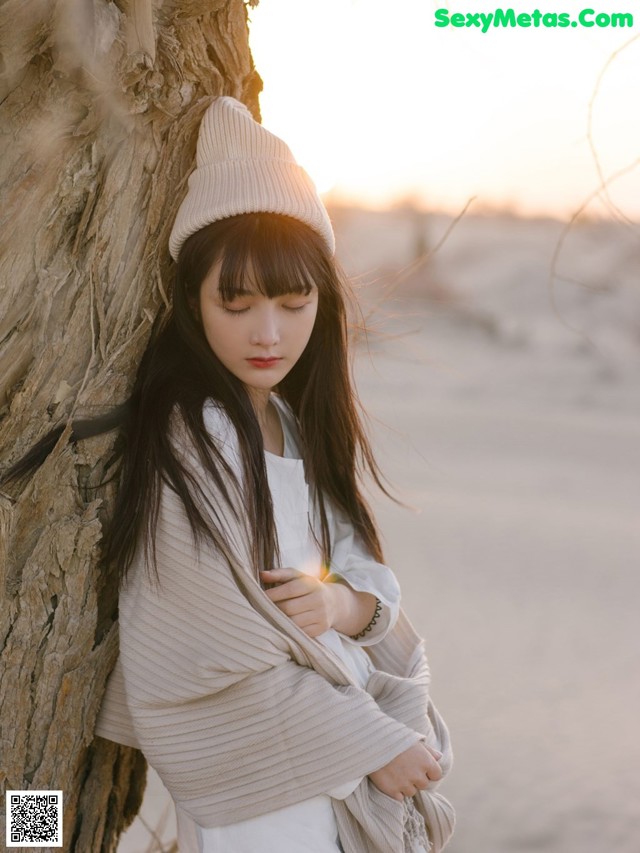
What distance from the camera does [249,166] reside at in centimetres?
193

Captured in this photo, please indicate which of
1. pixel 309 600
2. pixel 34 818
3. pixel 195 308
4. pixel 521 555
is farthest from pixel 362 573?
pixel 521 555

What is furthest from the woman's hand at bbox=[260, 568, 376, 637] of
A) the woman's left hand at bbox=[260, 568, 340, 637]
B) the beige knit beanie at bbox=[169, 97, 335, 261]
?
the beige knit beanie at bbox=[169, 97, 335, 261]

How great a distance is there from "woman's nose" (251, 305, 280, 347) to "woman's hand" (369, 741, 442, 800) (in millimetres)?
788

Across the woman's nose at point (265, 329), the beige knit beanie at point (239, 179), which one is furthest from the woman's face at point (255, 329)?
the beige knit beanie at point (239, 179)

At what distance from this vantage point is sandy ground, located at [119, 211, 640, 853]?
3.80 metres

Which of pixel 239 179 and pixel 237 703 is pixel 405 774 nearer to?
pixel 237 703

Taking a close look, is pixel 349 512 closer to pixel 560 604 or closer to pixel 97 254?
pixel 97 254

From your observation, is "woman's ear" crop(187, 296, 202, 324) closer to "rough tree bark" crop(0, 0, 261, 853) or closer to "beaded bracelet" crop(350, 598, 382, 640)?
"rough tree bark" crop(0, 0, 261, 853)

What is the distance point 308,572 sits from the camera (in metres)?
2.08

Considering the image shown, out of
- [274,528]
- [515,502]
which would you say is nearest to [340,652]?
[274,528]

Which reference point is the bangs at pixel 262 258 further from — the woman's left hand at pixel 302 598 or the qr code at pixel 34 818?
the qr code at pixel 34 818

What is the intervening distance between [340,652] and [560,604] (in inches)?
173

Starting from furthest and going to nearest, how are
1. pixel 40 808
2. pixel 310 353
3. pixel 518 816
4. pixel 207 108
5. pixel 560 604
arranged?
1. pixel 560 604
2. pixel 518 816
3. pixel 310 353
4. pixel 207 108
5. pixel 40 808

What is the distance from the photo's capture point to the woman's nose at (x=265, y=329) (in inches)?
75.4
